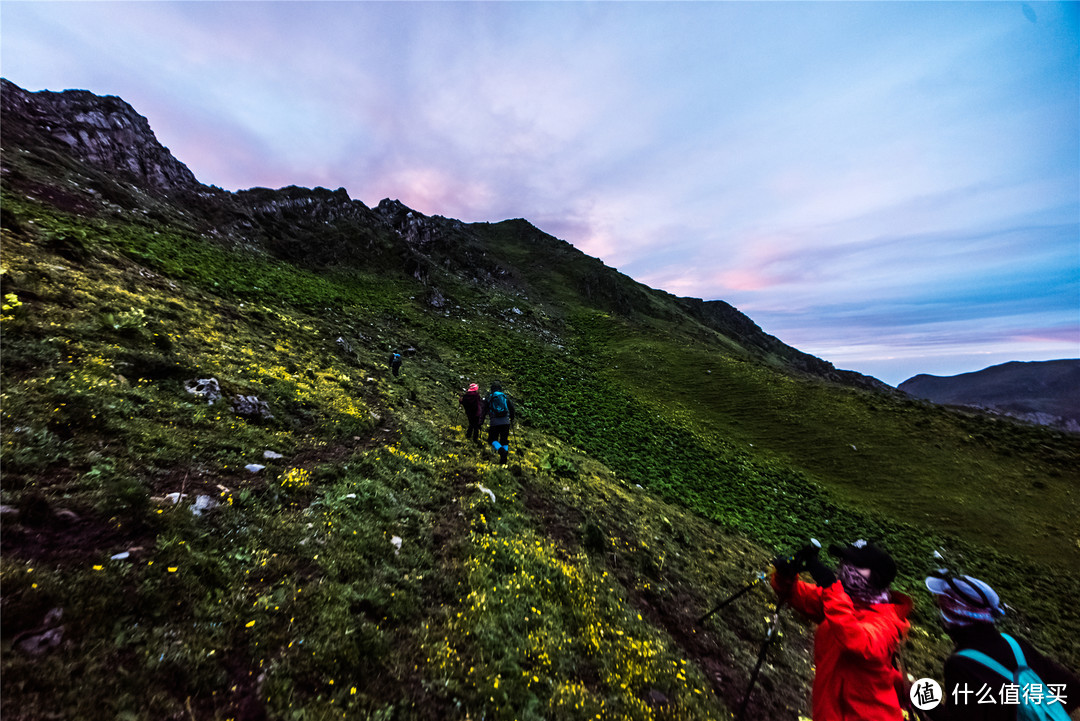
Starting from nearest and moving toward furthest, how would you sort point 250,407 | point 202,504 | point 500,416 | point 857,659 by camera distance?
point 857,659
point 202,504
point 250,407
point 500,416

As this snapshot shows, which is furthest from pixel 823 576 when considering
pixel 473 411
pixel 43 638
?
pixel 473 411

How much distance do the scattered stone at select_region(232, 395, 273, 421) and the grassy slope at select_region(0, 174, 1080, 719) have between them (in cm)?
44

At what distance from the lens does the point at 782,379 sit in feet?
116

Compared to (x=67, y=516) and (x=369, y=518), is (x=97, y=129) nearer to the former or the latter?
(x=67, y=516)

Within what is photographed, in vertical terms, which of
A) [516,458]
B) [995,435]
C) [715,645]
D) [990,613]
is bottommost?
[715,645]

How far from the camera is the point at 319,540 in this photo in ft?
22.3

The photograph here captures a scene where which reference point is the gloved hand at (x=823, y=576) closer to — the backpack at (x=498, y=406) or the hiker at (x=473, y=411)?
the backpack at (x=498, y=406)

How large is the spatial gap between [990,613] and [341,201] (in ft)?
227

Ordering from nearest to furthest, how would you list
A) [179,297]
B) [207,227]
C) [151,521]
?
1. [151,521]
2. [179,297]
3. [207,227]

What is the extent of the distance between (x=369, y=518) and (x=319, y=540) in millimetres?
1223

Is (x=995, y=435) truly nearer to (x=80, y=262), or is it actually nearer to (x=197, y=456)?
(x=197, y=456)

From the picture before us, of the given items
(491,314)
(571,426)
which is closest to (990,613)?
(571,426)

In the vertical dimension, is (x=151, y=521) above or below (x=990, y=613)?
below

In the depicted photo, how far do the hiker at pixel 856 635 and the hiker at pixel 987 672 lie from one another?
44 centimetres
